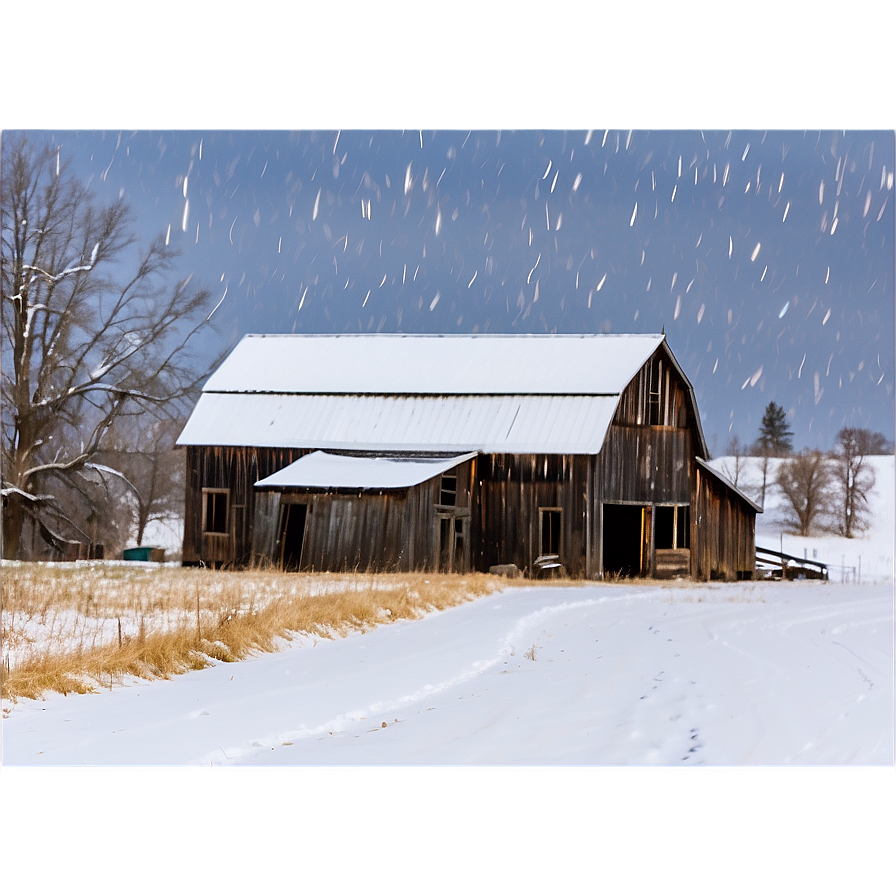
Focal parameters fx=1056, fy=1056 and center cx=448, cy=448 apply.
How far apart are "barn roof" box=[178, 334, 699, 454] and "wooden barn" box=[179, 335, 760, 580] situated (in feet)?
0.10

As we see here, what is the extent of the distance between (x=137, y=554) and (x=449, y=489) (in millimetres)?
8233

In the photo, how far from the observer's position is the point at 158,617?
9.66 m

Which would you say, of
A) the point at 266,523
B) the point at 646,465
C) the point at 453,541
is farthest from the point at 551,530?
the point at 266,523

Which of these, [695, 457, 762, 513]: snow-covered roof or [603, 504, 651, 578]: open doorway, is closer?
[695, 457, 762, 513]: snow-covered roof

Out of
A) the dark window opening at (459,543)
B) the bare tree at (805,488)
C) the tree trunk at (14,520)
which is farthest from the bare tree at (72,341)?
the bare tree at (805,488)

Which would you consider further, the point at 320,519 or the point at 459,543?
the point at 459,543

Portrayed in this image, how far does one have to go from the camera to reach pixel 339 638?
9289 millimetres

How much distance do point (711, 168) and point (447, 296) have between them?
9.64m

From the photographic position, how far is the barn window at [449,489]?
20.0 m

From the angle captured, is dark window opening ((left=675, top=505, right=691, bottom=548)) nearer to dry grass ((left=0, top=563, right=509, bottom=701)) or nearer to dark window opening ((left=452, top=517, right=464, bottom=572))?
dark window opening ((left=452, top=517, right=464, bottom=572))

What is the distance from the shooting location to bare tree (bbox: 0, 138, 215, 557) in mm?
20109

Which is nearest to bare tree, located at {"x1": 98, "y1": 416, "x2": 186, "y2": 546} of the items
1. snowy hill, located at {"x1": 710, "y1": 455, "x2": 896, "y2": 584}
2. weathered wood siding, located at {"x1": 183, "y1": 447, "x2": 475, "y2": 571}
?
weathered wood siding, located at {"x1": 183, "y1": 447, "x2": 475, "y2": 571}

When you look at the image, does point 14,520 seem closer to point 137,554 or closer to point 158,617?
point 137,554

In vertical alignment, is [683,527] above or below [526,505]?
below
